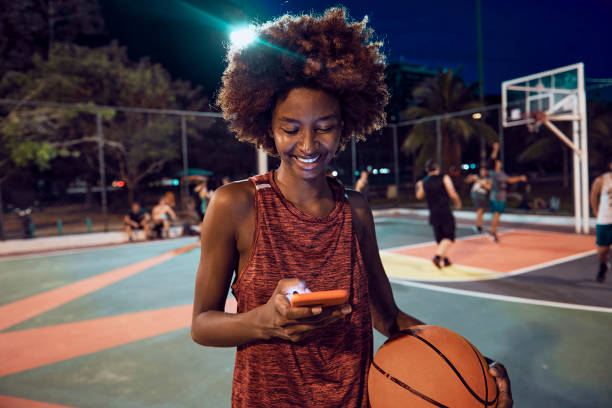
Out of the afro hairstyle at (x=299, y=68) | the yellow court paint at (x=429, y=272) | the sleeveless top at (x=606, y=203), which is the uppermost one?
the afro hairstyle at (x=299, y=68)

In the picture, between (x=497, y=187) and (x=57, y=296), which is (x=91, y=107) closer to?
(x=57, y=296)

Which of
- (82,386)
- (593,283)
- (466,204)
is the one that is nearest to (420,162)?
(466,204)

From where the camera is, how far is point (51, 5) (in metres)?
19.5

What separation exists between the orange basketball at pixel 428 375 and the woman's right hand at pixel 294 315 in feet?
1.77

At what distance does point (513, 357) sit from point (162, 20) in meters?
29.6

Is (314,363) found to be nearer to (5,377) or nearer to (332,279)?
(332,279)

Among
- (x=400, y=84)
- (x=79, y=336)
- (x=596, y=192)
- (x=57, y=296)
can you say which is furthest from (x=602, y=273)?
(x=400, y=84)

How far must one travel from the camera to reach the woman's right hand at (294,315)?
0.94 m

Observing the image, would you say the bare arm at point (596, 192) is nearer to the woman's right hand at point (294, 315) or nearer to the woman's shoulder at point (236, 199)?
the woman's shoulder at point (236, 199)

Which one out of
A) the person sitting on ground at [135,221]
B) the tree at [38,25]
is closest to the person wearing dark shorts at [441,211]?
the person sitting on ground at [135,221]

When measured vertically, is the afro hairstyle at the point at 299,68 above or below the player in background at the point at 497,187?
above

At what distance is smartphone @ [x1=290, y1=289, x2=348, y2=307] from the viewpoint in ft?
3.05

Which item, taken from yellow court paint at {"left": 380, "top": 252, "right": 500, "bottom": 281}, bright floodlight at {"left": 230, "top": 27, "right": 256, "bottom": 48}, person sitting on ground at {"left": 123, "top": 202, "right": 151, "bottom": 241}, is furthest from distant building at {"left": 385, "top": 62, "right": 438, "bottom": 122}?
person sitting on ground at {"left": 123, "top": 202, "right": 151, "bottom": 241}

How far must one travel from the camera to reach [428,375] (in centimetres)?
144
